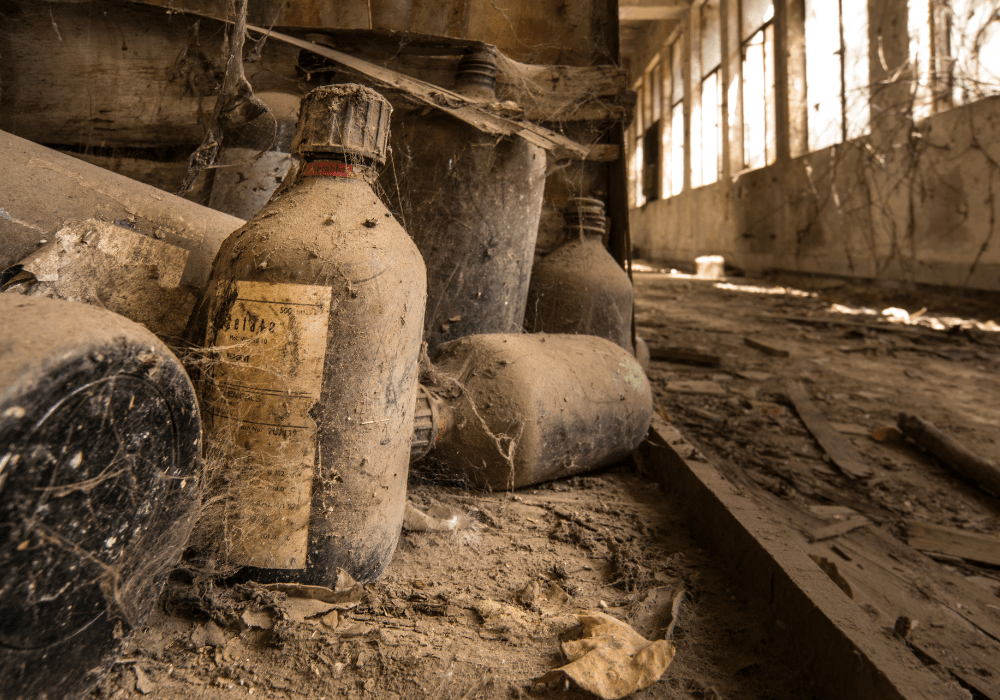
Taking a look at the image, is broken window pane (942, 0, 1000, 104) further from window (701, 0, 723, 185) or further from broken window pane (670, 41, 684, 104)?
broken window pane (670, 41, 684, 104)

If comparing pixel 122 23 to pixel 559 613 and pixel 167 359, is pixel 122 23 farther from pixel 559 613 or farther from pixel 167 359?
pixel 559 613

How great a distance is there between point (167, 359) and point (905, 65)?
8.55 m

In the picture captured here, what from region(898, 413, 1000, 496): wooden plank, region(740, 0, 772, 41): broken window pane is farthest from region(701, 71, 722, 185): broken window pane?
region(898, 413, 1000, 496): wooden plank

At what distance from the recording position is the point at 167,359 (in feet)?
2.86

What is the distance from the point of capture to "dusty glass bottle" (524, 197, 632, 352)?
2752 millimetres

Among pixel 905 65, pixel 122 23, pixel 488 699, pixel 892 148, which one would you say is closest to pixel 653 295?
pixel 892 148

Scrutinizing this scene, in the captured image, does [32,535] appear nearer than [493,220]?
Yes

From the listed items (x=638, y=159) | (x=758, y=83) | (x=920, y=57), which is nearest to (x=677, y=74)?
(x=638, y=159)

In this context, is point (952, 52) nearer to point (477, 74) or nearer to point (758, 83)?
point (758, 83)

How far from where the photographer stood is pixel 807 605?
48.0 inches

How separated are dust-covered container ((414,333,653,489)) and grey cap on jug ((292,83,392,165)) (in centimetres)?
69

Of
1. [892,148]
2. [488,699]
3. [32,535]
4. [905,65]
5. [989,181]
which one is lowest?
[488,699]

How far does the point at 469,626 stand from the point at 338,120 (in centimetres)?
103

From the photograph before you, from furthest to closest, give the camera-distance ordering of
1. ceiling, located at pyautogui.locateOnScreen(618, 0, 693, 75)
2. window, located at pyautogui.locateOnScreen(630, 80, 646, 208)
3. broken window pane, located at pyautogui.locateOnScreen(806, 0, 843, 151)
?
window, located at pyautogui.locateOnScreen(630, 80, 646, 208), ceiling, located at pyautogui.locateOnScreen(618, 0, 693, 75), broken window pane, located at pyautogui.locateOnScreen(806, 0, 843, 151)
